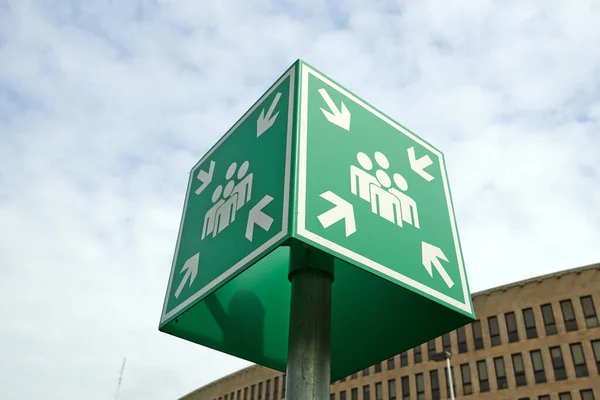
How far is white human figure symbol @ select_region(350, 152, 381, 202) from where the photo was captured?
3.53 m

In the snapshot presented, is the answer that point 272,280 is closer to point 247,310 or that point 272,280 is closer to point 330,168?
point 247,310

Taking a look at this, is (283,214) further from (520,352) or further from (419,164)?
(520,352)

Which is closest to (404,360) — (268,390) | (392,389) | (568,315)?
(392,389)

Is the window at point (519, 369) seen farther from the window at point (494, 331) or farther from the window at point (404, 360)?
the window at point (404, 360)

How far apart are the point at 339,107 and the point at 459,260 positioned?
4.09 feet

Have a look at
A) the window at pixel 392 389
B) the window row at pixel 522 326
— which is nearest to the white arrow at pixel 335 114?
the window row at pixel 522 326

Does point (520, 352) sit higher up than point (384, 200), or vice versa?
point (520, 352)

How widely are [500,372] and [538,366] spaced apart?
107 inches

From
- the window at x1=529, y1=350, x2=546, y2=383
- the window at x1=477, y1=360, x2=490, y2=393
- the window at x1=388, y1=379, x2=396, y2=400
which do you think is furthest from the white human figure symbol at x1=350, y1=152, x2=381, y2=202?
the window at x1=388, y1=379, x2=396, y2=400

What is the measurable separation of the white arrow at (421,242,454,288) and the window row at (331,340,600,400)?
40244mm

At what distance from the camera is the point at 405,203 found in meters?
3.79

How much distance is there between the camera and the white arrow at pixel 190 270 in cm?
381

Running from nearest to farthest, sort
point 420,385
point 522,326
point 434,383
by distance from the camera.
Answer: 1. point 522,326
2. point 434,383
3. point 420,385

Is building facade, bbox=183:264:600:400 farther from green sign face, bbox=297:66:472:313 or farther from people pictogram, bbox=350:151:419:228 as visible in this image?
people pictogram, bbox=350:151:419:228
